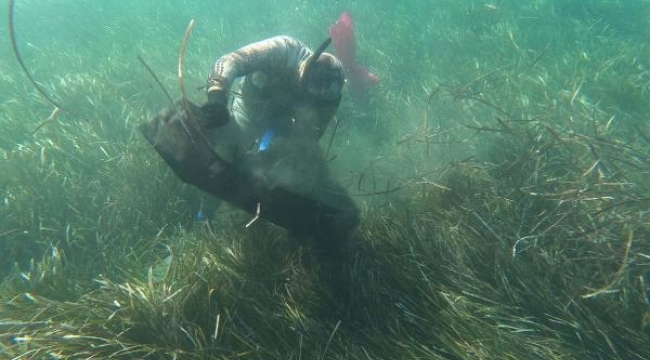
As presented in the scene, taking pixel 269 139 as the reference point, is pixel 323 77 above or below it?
above

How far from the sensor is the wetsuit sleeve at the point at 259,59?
2.71 meters

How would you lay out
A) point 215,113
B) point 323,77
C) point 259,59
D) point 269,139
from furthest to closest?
point 269,139
point 259,59
point 323,77
point 215,113

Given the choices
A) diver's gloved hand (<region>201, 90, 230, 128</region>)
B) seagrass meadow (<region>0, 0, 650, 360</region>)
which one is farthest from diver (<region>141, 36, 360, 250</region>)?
seagrass meadow (<region>0, 0, 650, 360</region>)

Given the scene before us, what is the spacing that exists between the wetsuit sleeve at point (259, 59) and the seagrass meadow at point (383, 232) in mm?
1089

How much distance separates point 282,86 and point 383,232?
1.60 m

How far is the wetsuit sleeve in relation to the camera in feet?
8.89

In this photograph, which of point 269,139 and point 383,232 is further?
point 269,139

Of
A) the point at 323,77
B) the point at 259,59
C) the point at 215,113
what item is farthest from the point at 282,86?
the point at 215,113

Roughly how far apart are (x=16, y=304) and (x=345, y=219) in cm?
252

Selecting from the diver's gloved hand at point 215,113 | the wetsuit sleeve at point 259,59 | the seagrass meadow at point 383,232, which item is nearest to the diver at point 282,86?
the wetsuit sleeve at point 259,59

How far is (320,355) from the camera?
7.29 ft

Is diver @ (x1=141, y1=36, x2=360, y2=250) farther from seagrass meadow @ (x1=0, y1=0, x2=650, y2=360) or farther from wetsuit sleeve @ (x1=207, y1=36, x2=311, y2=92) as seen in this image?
seagrass meadow @ (x1=0, y1=0, x2=650, y2=360)

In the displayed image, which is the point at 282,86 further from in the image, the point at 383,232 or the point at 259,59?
the point at 383,232

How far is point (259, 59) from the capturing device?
10.0 feet
